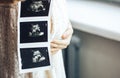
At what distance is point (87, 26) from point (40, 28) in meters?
0.47

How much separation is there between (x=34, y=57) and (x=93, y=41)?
56cm

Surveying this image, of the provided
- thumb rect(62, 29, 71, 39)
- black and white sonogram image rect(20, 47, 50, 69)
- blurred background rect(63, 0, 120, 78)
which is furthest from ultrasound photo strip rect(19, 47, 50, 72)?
blurred background rect(63, 0, 120, 78)

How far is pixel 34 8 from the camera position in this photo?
63 cm

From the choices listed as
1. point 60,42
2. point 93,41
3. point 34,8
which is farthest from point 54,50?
point 93,41

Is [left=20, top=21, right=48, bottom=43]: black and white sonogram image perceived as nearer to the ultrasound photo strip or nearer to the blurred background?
the ultrasound photo strip

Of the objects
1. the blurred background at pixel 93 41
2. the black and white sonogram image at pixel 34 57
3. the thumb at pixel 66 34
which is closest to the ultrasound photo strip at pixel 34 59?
the black and white sonogram image at pixel 34 57

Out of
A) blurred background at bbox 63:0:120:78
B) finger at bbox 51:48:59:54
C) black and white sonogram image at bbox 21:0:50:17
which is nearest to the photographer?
black and white sonogram image at bbox 21:0:50:17

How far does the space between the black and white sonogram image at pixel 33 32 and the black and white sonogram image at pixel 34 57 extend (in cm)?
2

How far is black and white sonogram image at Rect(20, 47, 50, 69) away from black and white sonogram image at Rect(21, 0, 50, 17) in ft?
0.27

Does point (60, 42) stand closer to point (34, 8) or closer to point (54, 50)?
point (54, 50)

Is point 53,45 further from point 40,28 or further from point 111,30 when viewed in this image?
point 111,30

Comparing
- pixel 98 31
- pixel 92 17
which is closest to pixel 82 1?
pixel 92 17

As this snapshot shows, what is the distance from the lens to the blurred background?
3.56 feet

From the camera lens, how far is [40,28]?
64 cm
